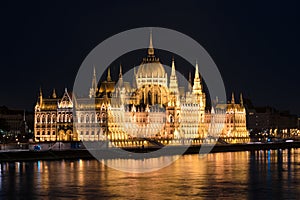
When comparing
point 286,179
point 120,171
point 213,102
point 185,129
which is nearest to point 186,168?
point 120,171

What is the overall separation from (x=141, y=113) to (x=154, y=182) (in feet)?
191

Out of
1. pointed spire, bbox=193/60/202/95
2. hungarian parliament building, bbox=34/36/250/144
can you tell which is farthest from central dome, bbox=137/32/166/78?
pointed spire, bbox=193/60/202/95

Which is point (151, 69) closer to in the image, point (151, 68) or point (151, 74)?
point (151, 68)

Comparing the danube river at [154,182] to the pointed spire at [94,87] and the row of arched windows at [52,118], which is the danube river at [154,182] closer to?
the row of arched windows at [52,118]

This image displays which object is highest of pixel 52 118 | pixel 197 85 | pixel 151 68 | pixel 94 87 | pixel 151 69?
pixel 151 68

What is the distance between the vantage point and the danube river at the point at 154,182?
37875 millimetres

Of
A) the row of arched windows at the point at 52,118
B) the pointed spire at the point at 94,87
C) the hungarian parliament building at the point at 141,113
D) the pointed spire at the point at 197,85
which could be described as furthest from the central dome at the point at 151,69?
the row of arched windows at the point at 52,118

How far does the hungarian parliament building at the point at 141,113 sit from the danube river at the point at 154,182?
38.1 meters

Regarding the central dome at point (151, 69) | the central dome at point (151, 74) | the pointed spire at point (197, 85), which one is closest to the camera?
the central dome at point (151, 74)

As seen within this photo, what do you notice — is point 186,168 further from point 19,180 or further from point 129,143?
point 129,143

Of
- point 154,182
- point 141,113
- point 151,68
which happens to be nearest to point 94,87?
point 141,113

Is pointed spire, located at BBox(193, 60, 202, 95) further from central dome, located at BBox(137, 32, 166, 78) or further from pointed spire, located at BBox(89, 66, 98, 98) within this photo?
pointed spire, located at BBox(89, 66, 98, 98)

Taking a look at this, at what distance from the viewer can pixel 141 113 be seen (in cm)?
10169

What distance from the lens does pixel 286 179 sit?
4541 cm
